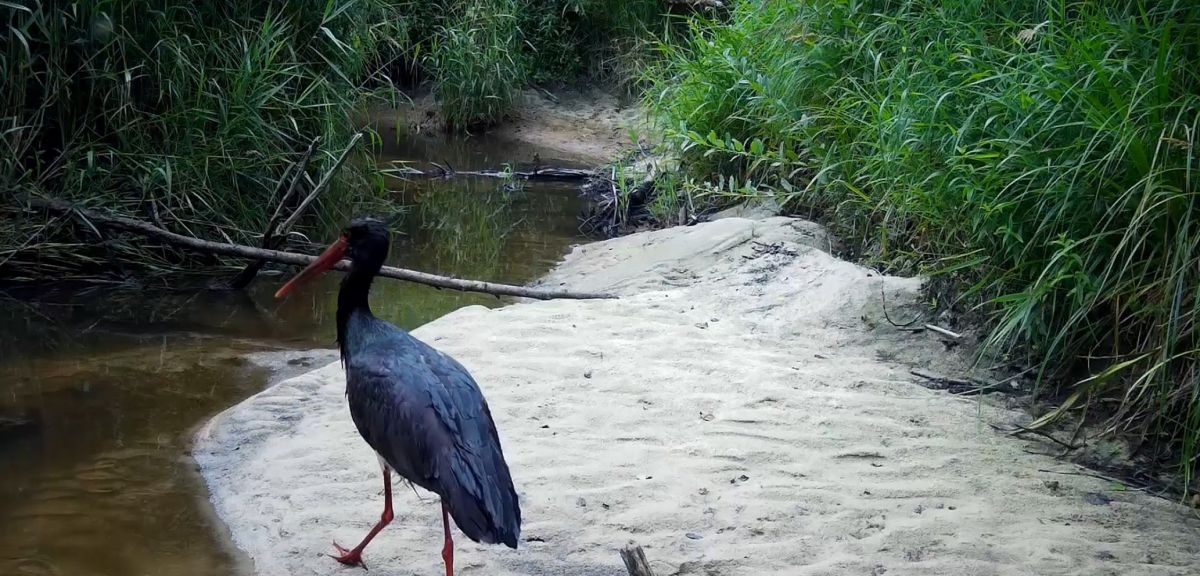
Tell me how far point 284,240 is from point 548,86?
7.63 metres

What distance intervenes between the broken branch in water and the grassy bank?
166 cm

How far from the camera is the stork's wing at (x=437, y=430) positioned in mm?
2969

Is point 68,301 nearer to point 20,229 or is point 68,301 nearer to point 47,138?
point 20,229

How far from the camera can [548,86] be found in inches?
540

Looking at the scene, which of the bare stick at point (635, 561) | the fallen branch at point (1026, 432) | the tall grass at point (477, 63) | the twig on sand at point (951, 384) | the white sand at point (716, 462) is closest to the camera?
the bare stick at point (635, 561)

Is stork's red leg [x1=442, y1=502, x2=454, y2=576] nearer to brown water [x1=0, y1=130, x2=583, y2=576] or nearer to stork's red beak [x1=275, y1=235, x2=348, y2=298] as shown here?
brown water [x1=0, y1=130, x2=583, y2=576]

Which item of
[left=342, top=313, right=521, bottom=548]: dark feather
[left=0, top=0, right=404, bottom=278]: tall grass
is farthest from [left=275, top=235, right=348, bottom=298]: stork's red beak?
[left=0, top=0, right=404, bottom=278]: tall grass

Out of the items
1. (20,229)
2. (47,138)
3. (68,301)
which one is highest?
(47,138)

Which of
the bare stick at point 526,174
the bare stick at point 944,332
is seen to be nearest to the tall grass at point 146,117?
the bare stick at point 526,174

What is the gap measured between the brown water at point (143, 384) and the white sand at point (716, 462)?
0.67 ft

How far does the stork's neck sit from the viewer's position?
366 cm

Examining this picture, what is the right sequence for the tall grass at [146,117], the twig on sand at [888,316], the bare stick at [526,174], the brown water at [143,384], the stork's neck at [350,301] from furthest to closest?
the bare stick at [526,174] < the tall grass at [146,117] < the twig on sand at [888,316] < the stork's neck at [350,301] < the brown water at [143,384]

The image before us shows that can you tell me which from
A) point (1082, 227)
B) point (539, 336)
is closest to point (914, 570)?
point (1082, 227)

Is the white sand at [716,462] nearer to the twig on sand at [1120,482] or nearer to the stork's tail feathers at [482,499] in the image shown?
the twig on sand at [1120,482]
